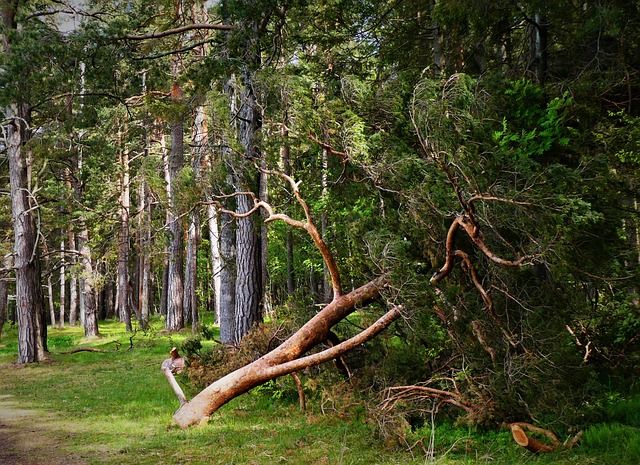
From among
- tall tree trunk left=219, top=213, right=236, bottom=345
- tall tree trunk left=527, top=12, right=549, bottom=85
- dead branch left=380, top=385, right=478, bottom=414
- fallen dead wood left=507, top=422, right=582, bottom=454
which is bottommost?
fallen dead wood left=507, top=422, right=582, bottom=454

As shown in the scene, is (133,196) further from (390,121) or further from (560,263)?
(560,263)

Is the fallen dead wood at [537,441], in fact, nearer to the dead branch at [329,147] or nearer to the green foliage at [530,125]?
the green foliage at [530,125]

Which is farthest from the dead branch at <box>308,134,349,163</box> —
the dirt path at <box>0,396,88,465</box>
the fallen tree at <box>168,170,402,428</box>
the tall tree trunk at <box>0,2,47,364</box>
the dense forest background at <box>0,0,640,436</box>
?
the tall tree trunk at <box>0,2,47,364</box>

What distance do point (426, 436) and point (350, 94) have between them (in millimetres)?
5168

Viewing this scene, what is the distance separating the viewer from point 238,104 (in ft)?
39.4

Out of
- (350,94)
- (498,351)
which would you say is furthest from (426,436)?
(350,94)

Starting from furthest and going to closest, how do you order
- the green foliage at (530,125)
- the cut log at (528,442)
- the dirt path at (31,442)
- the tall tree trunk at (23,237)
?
1. the tall tree trunk at (23,237)
2. the green foliage at (530,125)
3. the dirt path at (31,442)
4. the cut log at (528,442)

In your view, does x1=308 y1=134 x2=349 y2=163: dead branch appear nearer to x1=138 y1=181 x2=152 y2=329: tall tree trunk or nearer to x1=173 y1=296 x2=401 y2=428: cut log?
x1=173 y1=296 x2=401 y2=428: cut log

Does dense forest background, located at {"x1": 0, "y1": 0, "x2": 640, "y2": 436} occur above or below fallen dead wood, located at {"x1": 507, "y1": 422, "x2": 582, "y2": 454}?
above

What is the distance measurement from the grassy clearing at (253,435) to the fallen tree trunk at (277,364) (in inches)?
10.1

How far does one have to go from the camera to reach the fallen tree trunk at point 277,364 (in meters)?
8.28

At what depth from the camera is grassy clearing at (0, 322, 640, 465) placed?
594 cm

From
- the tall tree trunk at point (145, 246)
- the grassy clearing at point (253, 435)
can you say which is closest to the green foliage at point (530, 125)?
the grassy clearing at point (253, 435)

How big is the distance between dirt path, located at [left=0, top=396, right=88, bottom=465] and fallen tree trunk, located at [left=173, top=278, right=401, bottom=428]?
5.44 feet
